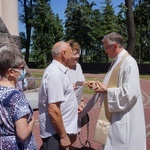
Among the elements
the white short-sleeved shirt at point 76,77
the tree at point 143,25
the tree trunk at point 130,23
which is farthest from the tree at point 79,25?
the white short-sleeved shirt at point 76,77

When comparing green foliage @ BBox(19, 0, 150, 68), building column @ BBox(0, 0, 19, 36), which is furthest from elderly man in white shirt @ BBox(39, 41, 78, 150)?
green foliage @ BBox(19, 0, 150, 68)

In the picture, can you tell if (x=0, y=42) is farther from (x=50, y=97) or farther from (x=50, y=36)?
(x=50, y=36)

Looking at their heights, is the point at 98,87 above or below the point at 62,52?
below

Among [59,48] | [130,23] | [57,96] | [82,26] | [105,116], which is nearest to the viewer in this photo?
[57,96]

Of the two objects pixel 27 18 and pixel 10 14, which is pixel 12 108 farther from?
pixel 27 18

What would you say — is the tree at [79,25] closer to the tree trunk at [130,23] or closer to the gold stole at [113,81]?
the tree trunk at [130,23]

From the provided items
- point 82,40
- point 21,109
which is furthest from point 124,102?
point 82,40

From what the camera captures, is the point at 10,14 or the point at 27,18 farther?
the point at 27,18

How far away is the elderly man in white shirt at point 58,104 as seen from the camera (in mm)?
2803

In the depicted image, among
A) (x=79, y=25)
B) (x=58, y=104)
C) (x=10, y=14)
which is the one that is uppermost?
(x=79, y=25)

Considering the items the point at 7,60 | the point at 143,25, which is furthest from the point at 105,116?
the point at 143,25

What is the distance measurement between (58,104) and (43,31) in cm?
4014

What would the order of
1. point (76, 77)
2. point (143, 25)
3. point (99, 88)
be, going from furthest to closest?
point (143, 25) → point (76, 77) → point (99, 88)

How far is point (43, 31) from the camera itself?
4203 cm
